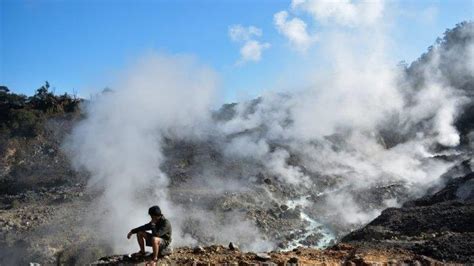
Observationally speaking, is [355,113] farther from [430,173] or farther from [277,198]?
[277,198]

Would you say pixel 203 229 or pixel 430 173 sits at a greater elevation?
pixel 430 173

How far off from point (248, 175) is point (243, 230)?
19.7 ft

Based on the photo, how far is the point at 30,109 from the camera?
34375 mm

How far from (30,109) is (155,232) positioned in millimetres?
29818

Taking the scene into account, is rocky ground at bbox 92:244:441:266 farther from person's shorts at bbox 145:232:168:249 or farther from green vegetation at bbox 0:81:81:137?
green vegetation at bbox 0:81:81:137

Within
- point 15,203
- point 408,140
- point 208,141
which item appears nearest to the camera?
point 15,203

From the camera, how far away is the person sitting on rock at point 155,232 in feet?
25.9

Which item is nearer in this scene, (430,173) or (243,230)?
(243,230)

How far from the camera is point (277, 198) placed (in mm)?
23141

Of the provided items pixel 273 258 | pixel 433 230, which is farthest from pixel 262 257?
pixel 433 230

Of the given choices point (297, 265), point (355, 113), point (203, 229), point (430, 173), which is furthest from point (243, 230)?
point (355, 113)

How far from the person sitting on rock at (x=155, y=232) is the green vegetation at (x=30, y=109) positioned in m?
24.8

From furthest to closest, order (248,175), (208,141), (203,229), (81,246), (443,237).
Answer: (208,141), (248,175), (203,229), (81,246), (443,237)

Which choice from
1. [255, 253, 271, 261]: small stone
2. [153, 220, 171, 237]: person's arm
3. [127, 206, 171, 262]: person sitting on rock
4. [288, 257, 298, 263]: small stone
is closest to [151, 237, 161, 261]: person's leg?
[127, 206, 171, 262]: person sitting on rock
